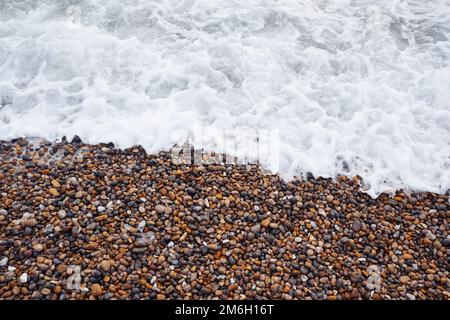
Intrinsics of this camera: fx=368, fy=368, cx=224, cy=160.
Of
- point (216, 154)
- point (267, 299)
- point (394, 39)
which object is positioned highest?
point (394, 39)

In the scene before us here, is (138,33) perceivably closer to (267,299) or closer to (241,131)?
(241,131)

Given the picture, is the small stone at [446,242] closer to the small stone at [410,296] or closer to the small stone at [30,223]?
the small stone at [410,296]

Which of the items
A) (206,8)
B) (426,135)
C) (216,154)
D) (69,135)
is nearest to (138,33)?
(206,8)

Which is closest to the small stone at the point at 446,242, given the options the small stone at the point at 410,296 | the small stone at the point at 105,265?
the small stone at the point at 410,296

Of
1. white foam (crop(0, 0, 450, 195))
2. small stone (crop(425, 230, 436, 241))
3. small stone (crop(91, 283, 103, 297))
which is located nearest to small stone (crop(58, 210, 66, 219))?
small stone (crop(91, 283, 103, 297))

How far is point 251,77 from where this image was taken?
6.93m

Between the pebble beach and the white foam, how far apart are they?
17.8 inches

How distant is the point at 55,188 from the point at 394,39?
7130 mm

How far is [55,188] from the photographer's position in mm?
4988

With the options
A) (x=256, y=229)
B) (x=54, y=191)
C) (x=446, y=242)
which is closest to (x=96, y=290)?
(x=54, y=191)

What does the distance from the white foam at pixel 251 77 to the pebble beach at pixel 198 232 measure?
0.45 meters

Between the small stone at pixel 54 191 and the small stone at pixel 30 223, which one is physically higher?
the small stone at pixel 54 191

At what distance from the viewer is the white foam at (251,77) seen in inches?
231

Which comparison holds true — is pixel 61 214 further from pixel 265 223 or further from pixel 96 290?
pixel 265 223
